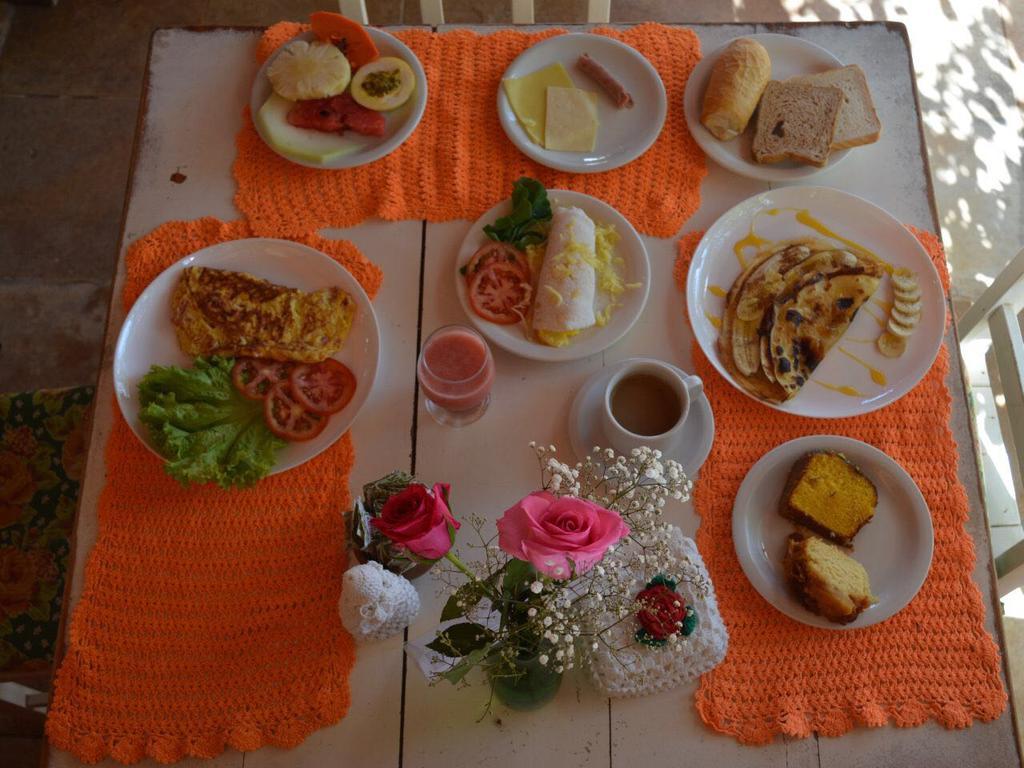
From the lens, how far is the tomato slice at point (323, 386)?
1271 millimetres

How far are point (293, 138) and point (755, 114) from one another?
887mm

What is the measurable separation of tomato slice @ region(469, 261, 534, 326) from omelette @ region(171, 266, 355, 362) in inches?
8.7

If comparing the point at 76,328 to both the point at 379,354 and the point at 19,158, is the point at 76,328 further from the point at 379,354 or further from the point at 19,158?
the point at 379,354

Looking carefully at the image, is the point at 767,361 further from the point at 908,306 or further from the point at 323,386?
the point at 323,386

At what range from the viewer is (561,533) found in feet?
2.42

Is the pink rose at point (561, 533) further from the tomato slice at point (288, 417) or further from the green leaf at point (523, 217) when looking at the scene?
the green leaf at point (523, 217)

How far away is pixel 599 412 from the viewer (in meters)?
1.26

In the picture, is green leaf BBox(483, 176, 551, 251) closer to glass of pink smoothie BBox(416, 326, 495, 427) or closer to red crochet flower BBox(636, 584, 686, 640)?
glass of pink smoothie BBox(416, 326, 495, 427)

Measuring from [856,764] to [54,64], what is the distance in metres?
3.34

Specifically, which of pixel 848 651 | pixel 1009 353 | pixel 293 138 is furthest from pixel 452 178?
pixel 1009 353

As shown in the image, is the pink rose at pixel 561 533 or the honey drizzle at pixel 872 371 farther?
the honey drizzle at pixel 872 371

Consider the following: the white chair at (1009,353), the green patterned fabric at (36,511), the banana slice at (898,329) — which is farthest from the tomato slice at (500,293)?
the white chair at (1009,353)

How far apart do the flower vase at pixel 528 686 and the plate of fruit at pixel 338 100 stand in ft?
3.10

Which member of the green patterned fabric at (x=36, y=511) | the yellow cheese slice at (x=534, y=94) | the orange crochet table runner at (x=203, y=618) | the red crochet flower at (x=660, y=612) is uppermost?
the yellow cheese slice at (x=534, y=94)
